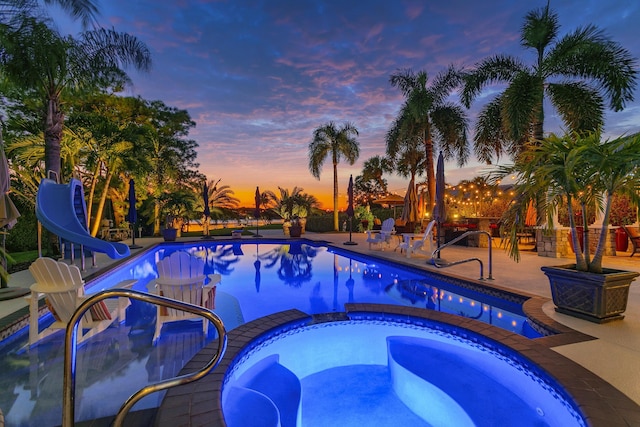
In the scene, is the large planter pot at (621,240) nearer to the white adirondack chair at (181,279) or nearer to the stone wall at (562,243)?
the stone wall at (562,243)

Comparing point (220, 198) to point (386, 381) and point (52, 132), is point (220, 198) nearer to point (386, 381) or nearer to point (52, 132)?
point (52, 132)

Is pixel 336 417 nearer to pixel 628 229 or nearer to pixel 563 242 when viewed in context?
pixel 563 242

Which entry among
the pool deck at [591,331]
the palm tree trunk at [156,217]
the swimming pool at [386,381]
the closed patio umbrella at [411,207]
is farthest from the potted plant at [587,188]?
the palm tree trunk at [156,217]

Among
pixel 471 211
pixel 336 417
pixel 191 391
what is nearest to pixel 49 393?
pixel 191 391

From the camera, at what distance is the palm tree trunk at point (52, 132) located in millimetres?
8562

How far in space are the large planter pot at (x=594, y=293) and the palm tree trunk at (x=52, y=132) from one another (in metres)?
11.4

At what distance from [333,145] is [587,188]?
1595 centimetres

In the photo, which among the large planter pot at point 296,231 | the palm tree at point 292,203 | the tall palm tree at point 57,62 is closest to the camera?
the tall palm tree at point 57,62

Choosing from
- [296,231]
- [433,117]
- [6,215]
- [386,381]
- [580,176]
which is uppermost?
[433,117]

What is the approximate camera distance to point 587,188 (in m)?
4.05

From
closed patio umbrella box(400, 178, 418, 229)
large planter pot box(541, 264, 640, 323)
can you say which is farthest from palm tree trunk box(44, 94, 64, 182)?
closed patio umbrella box(400, 178, 418, 229)

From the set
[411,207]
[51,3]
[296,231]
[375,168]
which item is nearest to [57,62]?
[51,3]

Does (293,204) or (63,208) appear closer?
(63,208)

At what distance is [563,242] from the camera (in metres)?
9.09
